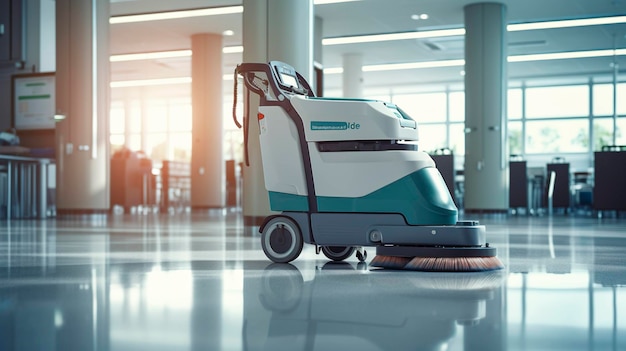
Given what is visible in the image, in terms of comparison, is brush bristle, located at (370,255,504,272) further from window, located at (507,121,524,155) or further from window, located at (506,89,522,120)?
window, located at (507,121,524,155)

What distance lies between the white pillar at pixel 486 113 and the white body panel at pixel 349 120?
30.7 ft

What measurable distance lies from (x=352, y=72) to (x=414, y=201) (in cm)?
1393

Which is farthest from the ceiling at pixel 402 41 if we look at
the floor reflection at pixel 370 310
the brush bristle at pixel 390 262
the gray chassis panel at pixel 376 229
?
the floor reflection at pixel 370 310

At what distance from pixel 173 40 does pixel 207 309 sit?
14137 mm

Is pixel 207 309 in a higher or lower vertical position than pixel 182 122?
lower

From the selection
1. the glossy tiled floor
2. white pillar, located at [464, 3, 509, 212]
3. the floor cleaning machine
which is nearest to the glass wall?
white pillar, located at [464, 3, 509, 212]

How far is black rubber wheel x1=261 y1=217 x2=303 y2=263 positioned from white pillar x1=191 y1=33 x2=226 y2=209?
37.4 feet

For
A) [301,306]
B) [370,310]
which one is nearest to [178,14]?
[301,306]

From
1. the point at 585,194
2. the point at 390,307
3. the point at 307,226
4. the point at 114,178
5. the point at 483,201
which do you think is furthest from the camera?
the point at 585,194

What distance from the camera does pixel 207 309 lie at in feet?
6.23

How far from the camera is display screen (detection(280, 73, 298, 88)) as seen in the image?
3476 millimetres

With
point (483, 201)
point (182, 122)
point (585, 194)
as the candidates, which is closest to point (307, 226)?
point (483, 201)

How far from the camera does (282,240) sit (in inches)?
135

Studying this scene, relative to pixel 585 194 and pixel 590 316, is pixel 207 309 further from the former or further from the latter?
pixel 585 194
